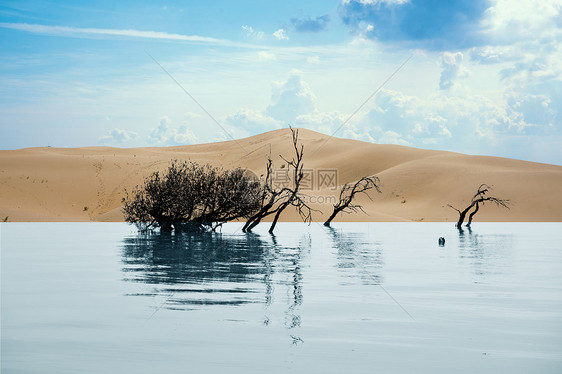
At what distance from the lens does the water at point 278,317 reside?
317 inches

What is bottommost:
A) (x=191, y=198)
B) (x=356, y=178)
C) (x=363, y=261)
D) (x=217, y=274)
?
(x=217, y=274)

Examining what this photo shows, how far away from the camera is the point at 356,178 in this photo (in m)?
109

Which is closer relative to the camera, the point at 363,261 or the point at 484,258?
the point at 363,261

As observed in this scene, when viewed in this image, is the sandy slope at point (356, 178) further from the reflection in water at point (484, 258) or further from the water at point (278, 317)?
the water at point (278, 317)

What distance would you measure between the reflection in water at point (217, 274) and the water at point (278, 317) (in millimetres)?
45

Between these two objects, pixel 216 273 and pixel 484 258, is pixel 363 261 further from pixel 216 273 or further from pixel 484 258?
pixel 216 273

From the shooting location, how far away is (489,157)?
114 meters

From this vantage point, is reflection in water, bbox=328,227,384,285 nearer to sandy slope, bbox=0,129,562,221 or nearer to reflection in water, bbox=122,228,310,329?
reflection in water, bbox=122,228,310,329

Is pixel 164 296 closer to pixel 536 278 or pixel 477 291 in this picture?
pixel 477 291

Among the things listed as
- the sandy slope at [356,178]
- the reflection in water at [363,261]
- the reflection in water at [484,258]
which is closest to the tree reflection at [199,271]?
the reflection in water at [363,261]

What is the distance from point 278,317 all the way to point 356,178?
9873 cm

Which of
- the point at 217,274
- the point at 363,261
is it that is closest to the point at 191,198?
the point at 363,261

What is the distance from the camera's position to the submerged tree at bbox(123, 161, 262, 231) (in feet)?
128

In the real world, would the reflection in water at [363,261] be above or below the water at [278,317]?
above
